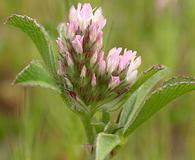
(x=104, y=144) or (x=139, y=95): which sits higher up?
(x=139, y=95)

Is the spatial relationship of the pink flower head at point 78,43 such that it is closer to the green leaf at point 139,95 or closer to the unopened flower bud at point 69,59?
the unopened flower bud at point 69,59

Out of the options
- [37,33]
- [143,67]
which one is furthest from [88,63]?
[143,67]

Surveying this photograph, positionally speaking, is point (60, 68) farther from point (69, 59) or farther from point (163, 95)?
point (163, 95)

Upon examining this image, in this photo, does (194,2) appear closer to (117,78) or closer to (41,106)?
(41,106)

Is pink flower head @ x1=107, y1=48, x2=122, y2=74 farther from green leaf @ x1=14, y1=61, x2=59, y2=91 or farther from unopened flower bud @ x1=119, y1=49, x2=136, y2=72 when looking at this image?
green leaf @ x1=14, y1=61, x2=59, y2=91

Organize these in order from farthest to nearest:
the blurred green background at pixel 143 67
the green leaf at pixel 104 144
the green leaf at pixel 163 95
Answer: the blurred green background at pixel 143 67, the green leaf at pixel 163 95, the green leaf at pixel 104 144

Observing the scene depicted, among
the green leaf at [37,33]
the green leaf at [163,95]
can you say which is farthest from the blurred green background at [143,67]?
the green leaf at [163,95]
